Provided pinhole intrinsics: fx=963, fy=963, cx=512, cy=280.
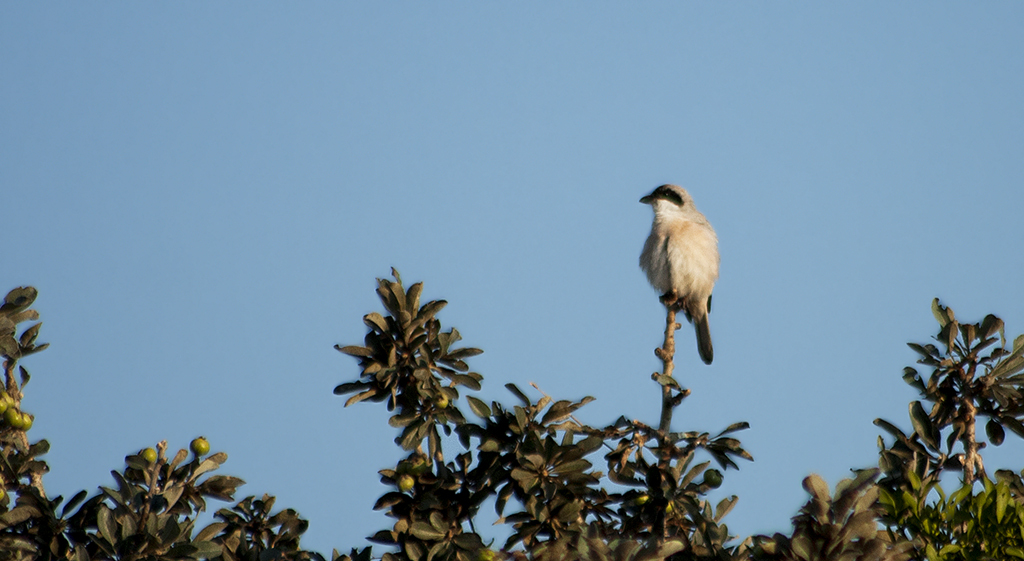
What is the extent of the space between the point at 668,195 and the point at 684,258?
1.20 metres

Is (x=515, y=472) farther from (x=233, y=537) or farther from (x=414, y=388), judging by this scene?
(x=233, y=537)

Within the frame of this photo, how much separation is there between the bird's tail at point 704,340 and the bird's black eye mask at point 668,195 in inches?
45.8

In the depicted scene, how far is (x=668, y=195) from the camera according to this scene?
31.2 feet

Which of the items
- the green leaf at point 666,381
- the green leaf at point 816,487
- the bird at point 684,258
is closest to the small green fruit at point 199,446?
the green leaf at point 666,381

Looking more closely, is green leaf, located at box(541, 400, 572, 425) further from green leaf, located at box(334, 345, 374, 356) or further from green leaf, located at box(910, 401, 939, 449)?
green leaf, located at box(910, 401, 939, 449)

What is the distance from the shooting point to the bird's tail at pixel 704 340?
30.5 ft

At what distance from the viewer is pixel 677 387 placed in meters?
4.64

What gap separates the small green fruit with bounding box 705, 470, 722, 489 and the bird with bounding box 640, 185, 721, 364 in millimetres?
3658

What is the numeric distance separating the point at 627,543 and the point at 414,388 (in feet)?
5.95

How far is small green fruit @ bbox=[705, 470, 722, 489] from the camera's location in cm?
450


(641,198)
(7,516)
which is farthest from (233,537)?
(641,198)

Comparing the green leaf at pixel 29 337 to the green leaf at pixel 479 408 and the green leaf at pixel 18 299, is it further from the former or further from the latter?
the green leaf at pixel 479 408

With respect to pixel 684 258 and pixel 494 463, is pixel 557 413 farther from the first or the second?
pixel 684 258

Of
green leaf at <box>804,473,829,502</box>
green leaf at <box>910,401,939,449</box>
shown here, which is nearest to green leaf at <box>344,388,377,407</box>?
green leaf at <box>804,473,829,502</box>
